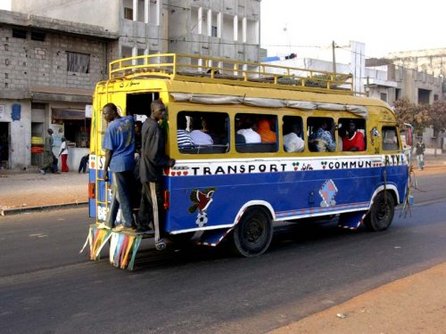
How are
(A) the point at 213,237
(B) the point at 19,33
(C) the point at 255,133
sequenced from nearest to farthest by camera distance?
(A) the point at 213,237 → (C) the point at 255,133 → (B) the point at 19,33

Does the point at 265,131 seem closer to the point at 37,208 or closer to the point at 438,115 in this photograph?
the point at 37,208

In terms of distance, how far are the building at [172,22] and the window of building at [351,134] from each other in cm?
2257

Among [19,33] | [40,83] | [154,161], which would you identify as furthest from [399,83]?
[154,161]

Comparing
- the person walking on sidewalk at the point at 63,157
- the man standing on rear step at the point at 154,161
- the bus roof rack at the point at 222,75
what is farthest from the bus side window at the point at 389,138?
the person walking on sidewalk at the point at 63,157

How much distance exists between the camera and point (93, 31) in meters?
28.2

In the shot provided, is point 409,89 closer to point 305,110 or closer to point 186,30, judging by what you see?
point 186,30

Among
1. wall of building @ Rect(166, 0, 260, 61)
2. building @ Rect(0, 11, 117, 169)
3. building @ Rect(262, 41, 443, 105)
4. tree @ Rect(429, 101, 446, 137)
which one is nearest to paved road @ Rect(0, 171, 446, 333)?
building @ Rect(0, 11, 117, 169)

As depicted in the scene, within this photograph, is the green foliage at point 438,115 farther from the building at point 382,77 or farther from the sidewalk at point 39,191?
the sidewalk at point 39,191

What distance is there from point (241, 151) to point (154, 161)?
4.93ft

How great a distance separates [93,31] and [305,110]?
72.8ft

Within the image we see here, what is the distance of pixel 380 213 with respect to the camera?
10.3 meters

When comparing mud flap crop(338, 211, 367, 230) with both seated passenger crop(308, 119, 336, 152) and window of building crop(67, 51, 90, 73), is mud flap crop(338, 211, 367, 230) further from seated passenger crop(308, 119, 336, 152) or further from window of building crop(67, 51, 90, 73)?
window of building crop(67, 51, 90, 73)

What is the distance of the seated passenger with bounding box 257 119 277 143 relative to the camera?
7.95 meters

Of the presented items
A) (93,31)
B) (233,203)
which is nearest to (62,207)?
(233,203)
